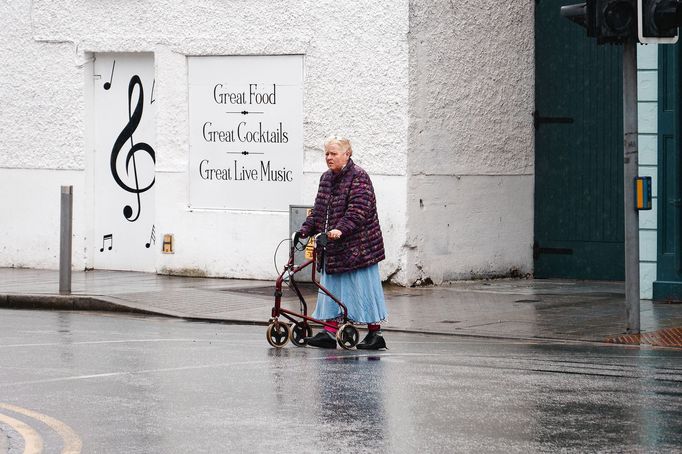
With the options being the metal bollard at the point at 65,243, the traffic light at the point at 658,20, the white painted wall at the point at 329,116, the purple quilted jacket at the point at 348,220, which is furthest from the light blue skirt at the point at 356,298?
the white painted wall at the point at 329,116

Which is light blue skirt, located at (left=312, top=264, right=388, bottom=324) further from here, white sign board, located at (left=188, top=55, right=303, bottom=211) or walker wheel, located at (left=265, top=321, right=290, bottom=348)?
white sign board, located at (left=188, top=55, right=303, bottom=211)

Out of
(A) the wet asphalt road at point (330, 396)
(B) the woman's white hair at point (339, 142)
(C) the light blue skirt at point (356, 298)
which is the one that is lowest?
(A) the wet asphalt road at point (330, 396)

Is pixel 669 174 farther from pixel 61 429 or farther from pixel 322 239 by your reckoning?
pixel 61 429

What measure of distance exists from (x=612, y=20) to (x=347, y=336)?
3.72m

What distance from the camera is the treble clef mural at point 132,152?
66.2 ft

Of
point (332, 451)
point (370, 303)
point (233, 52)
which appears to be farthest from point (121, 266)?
point (332, 451)

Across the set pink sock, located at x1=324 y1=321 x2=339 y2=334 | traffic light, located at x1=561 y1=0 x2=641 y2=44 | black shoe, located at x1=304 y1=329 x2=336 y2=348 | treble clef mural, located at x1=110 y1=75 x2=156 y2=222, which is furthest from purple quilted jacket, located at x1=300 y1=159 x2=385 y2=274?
treble clef mural, located at x1=110 y1=75 x2=156 y2=222

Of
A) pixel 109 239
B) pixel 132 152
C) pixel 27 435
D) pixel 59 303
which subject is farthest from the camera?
pixel 109 239

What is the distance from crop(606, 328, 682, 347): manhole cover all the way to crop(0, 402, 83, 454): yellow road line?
5.99 metres

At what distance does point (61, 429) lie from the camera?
26.6ft

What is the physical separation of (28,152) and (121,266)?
2164 mm

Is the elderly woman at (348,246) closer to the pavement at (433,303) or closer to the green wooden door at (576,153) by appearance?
the pavement at (433,303)

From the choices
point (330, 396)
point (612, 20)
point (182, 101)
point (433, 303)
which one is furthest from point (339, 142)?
point (182, 101)

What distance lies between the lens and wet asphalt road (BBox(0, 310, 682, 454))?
7723mm
